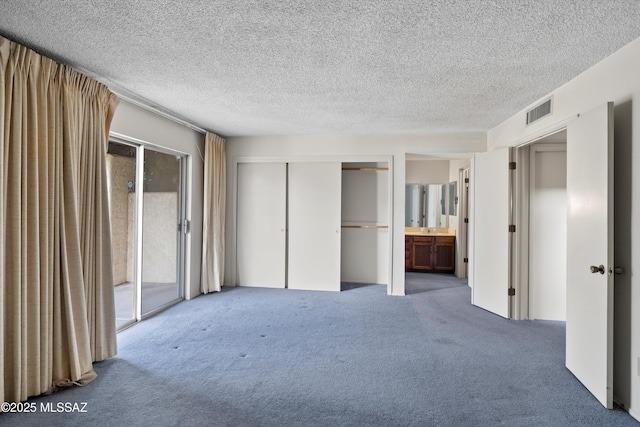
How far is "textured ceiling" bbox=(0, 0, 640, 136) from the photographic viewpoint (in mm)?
1917

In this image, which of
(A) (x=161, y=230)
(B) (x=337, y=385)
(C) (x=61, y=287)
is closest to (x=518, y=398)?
(B) (x=337, y=385)

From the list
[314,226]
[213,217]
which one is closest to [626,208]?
[314,226]

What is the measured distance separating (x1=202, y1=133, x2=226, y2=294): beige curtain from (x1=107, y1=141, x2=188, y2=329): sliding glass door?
0.34m

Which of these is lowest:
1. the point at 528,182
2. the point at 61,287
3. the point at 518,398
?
the point at 518,398

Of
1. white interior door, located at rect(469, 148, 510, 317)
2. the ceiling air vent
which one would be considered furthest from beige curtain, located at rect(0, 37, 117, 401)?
white interior door, located at rect(469, 148, 510, 317)

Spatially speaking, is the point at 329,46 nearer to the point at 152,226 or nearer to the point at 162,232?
the point at 162,232

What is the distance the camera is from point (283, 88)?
10.7 feet

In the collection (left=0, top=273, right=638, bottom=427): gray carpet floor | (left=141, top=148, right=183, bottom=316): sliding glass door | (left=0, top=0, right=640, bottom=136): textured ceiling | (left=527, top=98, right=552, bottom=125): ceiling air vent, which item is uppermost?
(left=0, top=0, right=640, bottom=136): textured ceiling

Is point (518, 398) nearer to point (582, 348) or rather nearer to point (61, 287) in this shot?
point (582, 348)

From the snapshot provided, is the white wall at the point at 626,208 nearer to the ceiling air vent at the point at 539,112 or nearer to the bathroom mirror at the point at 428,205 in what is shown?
the ceiling air vent at the point at 539,112

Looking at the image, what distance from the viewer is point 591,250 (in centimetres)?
251

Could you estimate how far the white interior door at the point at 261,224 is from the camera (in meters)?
5.58

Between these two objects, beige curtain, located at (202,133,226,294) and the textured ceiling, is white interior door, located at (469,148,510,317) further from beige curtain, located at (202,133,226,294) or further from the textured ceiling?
beige curtain, located at (202,133,226,294)

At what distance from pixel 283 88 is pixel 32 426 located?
3.00m
